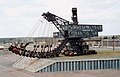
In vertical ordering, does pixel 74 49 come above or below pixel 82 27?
below

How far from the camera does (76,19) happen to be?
110m

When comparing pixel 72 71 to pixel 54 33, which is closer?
pixel 72 71

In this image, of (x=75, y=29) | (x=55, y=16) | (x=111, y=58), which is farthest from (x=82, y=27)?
(x=111, y=58)

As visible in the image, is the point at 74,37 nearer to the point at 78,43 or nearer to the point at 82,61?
the point at 78,43

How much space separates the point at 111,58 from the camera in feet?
290

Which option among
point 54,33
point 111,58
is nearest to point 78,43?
point 54,33

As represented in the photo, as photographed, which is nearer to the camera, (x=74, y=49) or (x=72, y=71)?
(x=72, y=71)

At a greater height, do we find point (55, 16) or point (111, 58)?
point (55, 16)

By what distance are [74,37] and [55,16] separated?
30.9 feet

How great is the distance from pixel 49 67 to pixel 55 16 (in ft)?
84.0

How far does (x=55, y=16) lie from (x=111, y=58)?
87.6ft

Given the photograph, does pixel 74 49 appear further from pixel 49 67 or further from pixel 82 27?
pixel 49 67

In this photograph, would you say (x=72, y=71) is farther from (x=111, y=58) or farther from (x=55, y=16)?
(x=55, y=16)

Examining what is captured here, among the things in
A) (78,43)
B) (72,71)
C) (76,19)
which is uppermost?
(76,19)
